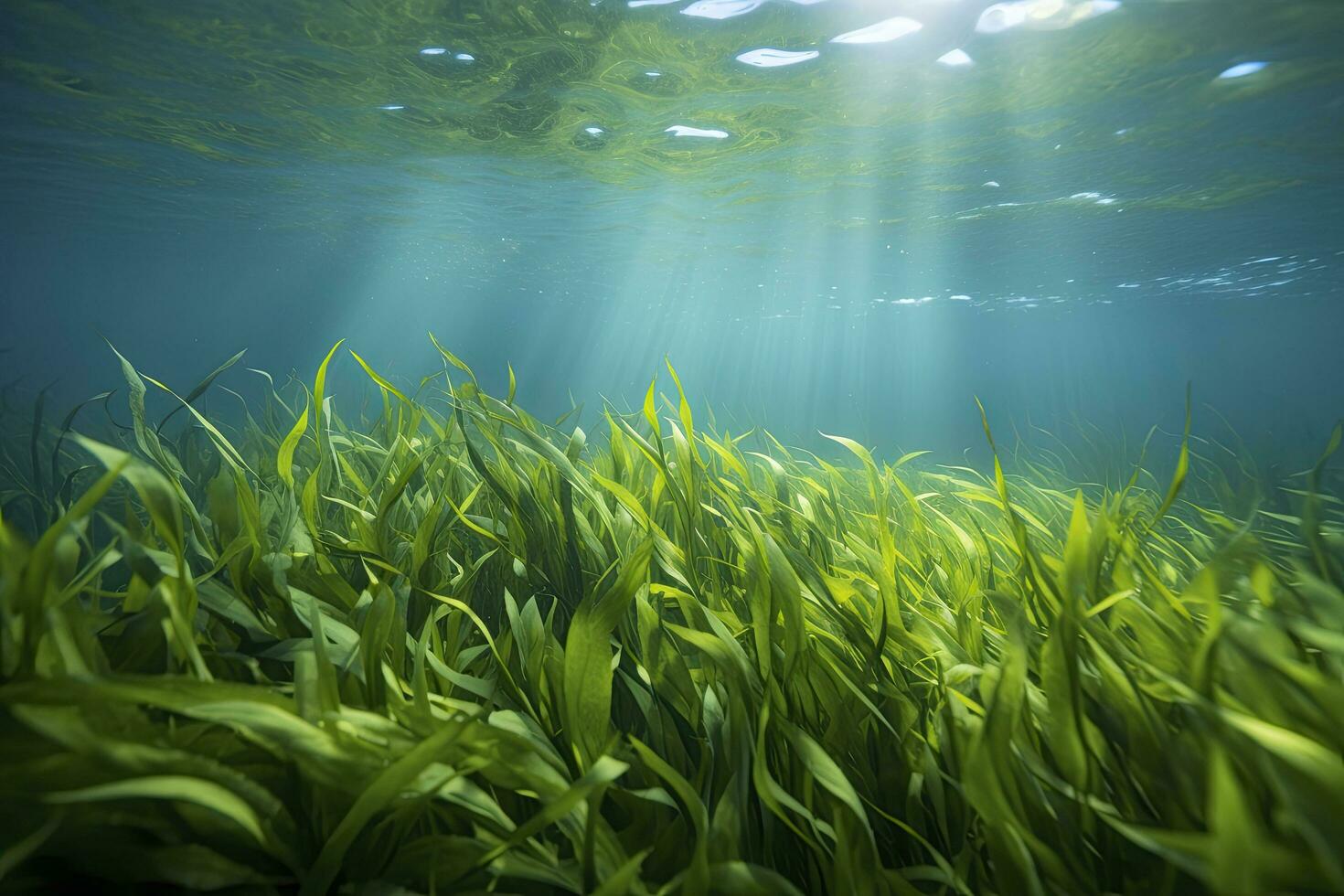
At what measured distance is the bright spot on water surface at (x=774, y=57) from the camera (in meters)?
8.41

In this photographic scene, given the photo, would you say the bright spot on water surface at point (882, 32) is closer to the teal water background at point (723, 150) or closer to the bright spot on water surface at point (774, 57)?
the teal water background at point (723, 150)

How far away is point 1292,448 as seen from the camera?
12.6 metres

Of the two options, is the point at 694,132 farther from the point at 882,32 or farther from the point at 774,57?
the point at 882,32

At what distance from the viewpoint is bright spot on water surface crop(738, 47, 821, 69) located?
841cm

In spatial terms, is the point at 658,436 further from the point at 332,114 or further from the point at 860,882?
the point at 332,114

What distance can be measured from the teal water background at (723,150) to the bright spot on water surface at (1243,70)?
0.15 metres

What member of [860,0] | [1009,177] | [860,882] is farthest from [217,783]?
[1009,177]

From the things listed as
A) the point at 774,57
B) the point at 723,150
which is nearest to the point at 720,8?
the point at 774,57

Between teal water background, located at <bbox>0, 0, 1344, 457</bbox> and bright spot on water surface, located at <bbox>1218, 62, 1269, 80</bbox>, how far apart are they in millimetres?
151

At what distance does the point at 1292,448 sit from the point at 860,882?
1763 centimetres

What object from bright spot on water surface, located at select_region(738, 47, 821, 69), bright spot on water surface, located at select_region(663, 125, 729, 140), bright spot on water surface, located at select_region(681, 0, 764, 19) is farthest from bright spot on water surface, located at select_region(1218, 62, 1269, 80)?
bright spot on water surface, located at select_region(663, 125, 729, 140)

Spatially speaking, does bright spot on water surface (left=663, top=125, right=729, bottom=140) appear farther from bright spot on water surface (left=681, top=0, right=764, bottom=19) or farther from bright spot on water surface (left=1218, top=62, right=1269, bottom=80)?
bright spot on water surface (left=1218, top=62, right=1269, bottom=80)

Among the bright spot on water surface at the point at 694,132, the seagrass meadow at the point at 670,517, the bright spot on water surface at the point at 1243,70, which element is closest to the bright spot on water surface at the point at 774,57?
the seagrass meadow at the point at 670,517

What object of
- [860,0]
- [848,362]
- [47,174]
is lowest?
[848,362]
